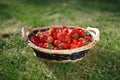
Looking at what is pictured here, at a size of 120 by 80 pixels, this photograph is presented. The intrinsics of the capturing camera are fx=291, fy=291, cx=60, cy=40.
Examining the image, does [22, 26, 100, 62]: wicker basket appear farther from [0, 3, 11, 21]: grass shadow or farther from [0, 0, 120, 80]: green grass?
[0, 3, 11, 21]: grass shadow

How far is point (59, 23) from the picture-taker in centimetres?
701

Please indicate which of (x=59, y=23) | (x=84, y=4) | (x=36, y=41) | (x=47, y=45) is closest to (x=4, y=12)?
(x=59, y=23)

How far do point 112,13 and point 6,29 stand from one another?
10.3 feet

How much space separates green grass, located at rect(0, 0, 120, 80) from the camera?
4.75 m

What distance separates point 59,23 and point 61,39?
219 centimetres

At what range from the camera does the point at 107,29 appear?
6434mm

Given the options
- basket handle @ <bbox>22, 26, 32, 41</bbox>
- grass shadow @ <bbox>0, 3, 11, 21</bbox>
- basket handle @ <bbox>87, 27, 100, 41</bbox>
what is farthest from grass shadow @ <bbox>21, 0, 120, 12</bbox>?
basket handle @ <bbox>22, 26, 32, 41</bbox>

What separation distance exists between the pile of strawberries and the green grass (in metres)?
0.35

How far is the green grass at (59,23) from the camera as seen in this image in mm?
4746

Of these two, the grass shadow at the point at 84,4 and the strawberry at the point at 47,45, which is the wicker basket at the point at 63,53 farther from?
the grass shadow at the point at 84,4

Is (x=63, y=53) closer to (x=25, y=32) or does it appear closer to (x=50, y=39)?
(x=50, y=39)

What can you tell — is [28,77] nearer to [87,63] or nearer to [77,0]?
[87,63]

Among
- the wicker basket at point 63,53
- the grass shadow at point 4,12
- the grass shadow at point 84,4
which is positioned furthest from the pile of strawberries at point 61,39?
the grass shadow at point 84,4

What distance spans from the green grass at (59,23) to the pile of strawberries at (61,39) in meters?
0.35
